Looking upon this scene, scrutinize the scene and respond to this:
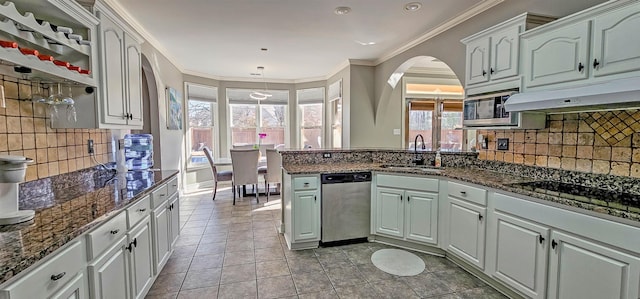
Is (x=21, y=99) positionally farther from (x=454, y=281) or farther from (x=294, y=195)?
(x=454, y=281)

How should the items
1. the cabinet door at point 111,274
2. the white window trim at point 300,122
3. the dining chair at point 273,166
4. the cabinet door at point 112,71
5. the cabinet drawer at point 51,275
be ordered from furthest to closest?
1. the white window trim at point 300,122
2. the dining chair at point 273,166
3. the cabinet door at point 112,71
4. the cabinet door at point 111,274
5. the cabinet drawer at point 51,275

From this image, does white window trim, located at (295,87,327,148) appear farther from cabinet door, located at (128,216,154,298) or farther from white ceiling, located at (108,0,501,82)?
cabinet door, located at (128,216,154,298)

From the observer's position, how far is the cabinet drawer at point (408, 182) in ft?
9.40

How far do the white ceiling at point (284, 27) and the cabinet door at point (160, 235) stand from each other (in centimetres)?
198

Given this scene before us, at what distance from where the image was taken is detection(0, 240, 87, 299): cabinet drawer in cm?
96

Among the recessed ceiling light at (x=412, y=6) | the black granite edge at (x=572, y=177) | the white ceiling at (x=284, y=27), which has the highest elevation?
the white ceiling at (x=284, y=27)

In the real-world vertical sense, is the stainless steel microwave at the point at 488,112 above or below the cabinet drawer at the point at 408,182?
above

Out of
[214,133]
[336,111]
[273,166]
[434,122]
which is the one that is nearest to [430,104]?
[434,122]

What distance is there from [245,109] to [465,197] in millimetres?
5582

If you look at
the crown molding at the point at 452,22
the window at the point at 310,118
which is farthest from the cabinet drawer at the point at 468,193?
the window at the point at 310,118

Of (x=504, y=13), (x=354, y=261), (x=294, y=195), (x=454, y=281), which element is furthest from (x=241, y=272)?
(x=504, y=13)

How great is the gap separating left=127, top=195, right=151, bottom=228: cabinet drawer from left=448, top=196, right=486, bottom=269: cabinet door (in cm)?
257

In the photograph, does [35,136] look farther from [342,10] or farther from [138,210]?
[342,10]

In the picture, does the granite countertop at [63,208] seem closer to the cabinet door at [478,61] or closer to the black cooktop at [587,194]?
the black cooktop at [587,194]
